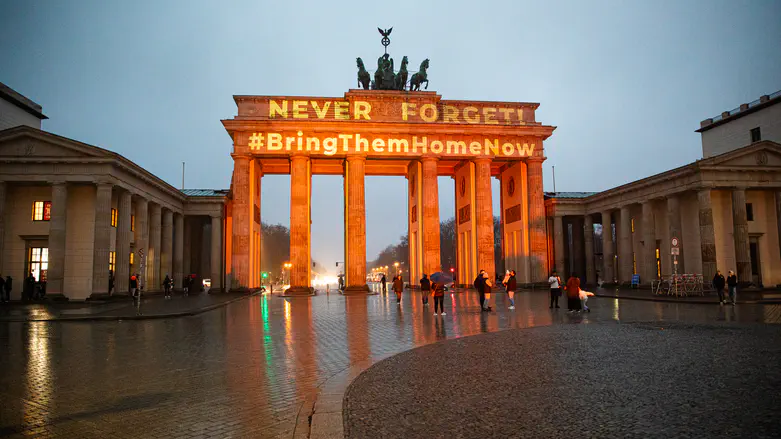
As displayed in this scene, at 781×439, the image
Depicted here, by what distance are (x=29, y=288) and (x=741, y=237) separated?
154ft

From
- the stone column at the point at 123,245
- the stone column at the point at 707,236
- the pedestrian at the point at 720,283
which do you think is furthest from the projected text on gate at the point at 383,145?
the pedestrian at the point at 720,283

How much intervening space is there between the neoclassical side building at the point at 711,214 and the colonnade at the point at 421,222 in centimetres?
774

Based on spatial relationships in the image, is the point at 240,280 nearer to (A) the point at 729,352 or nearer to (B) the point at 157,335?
(B) the point at 157,335

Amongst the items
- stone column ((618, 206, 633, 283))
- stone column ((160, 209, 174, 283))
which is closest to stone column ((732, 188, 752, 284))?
stone column ((618, 206, 633, 283))

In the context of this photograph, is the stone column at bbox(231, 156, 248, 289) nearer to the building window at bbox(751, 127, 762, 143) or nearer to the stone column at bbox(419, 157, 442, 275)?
the stone column at bbox(419, 157, 442, 275)

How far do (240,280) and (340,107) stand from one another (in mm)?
17845

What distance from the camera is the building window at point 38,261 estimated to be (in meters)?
33.7

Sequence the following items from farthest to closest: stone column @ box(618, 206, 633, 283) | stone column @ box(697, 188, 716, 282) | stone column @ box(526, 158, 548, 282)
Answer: stone column @ box(526, 158, 548, 282), stone column @ box(618, 206, 633, 283), stone column @ box(697, 188, 716, 282)

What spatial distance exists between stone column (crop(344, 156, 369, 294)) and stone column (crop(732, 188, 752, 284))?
28050mm

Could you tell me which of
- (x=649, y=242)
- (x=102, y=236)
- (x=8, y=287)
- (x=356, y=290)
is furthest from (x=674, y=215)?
Answer: (x=8, y=287)

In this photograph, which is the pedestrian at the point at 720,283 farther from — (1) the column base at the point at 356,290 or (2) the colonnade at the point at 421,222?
(1) the column base at the point at 356,290

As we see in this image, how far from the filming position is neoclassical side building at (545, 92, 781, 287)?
35.8 m

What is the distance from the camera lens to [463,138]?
47656mm

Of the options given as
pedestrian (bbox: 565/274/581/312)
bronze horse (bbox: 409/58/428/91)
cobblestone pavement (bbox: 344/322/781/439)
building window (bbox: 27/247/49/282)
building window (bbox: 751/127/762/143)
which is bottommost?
cobblestone pavement (bbox: 344/322/781/439)
